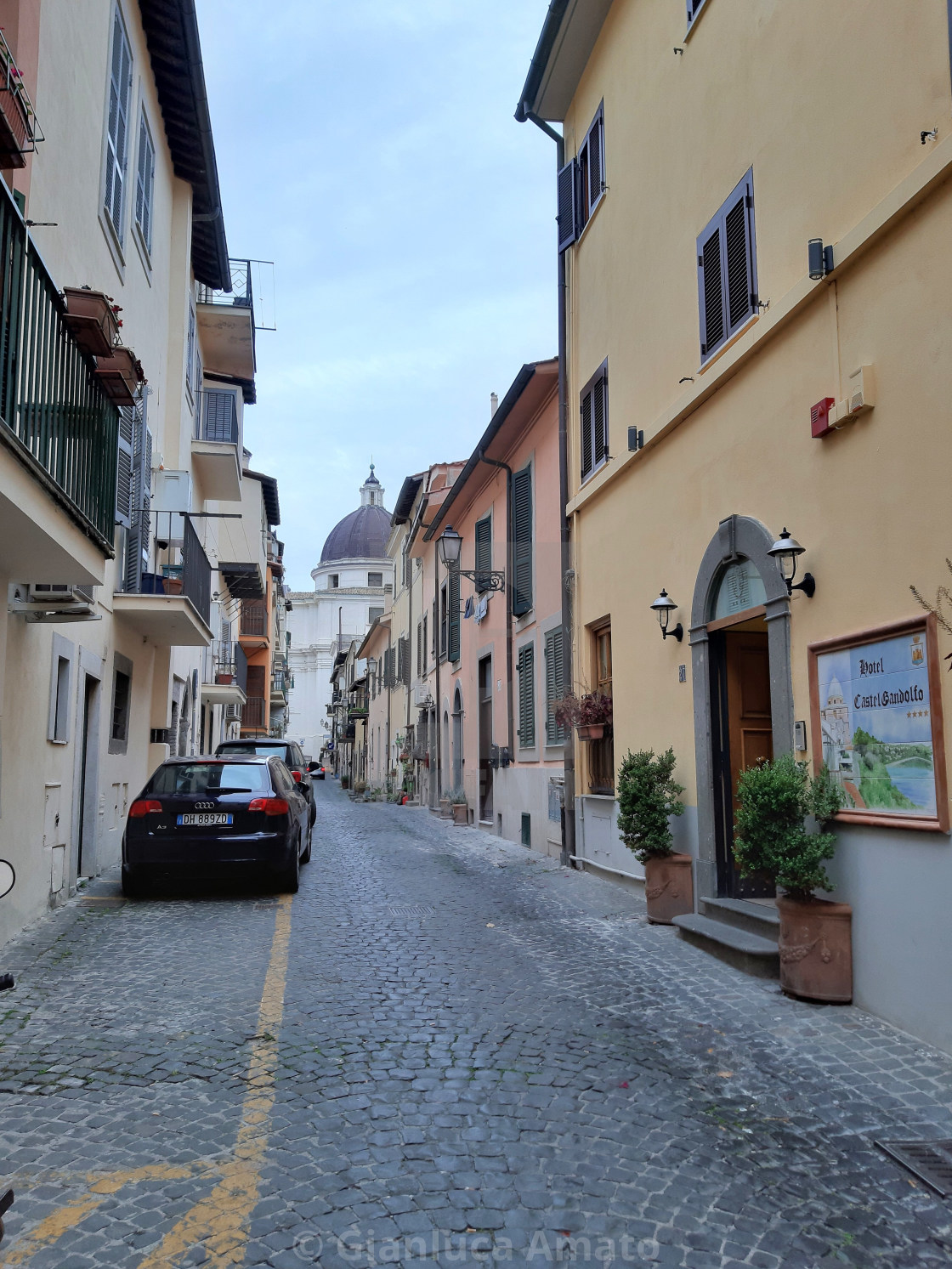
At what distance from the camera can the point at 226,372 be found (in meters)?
21.8

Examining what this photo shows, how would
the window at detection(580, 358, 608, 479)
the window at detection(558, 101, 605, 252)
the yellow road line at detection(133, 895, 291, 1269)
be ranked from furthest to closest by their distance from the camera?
the window at detection(558, 101, 605, 252) → the window at detection(580, 358, 608, 479) → the yellow road line at detection(133, 895, 291, 1269)

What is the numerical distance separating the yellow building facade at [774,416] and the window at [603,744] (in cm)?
9

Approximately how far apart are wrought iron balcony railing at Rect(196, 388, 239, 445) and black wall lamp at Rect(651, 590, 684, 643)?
1265 centimetres

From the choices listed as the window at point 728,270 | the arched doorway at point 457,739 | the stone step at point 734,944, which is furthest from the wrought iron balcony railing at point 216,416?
the stone step at point 734,944

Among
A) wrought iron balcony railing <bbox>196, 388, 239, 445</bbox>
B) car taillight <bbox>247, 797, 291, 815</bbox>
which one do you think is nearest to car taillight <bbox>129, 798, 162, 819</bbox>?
car taillight <bbox>247, 797, 291, 815</bbox>

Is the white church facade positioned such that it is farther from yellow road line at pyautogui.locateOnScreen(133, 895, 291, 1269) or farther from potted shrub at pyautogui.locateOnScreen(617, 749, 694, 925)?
yellow road line at pyautogui.locateOnScreen(133, 895, 291, 1269)

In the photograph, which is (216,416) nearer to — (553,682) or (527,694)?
(527,694)

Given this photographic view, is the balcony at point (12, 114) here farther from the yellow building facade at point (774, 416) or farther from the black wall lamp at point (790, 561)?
the black wall lamp at point (790, 561)

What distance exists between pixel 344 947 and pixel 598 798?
4830mm

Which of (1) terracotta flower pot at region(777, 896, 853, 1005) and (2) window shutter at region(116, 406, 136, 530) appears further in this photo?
(2) window shutter at region(116, 406, 136, 530)

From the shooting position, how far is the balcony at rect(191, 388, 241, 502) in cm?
1889

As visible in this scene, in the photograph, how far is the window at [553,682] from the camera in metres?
14.0

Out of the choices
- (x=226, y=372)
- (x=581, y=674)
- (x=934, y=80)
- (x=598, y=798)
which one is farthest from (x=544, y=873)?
(x=226, y=372)

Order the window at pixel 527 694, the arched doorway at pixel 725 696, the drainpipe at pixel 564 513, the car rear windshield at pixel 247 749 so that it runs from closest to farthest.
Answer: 1. the arched doorway at pixel 725 696
2. the drainpipe at pixel 564 513
3. the car rear windshield at pixel 247 749
4. the window at pixel 527 694
